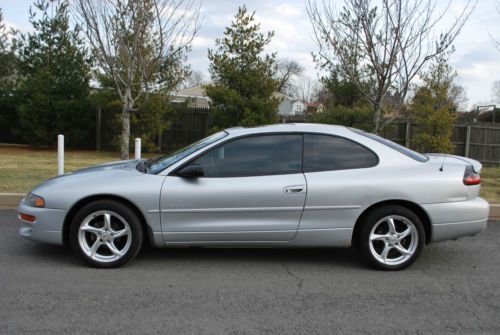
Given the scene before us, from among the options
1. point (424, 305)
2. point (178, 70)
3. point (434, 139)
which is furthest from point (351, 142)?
point (434, 139)

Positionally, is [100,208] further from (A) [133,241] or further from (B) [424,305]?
(B) [424,305]

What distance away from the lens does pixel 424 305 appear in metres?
3.94

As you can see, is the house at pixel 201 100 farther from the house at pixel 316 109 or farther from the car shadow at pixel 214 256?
the car shadow at pixel 214 256

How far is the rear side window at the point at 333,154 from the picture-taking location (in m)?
4.77

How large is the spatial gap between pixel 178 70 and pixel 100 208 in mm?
Answer: 11666

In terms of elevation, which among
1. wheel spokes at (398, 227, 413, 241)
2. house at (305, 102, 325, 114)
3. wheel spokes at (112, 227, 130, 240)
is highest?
house at (305, 102, 325, 114)

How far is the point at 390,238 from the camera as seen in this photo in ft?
15.5

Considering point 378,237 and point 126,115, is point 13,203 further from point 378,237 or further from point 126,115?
point 378,237

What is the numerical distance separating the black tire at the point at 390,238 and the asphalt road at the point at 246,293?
14cm

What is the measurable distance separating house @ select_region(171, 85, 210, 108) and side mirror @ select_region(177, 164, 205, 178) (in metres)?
12.1

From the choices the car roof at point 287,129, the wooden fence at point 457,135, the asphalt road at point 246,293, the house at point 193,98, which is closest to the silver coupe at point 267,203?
the car roof at point 287,129

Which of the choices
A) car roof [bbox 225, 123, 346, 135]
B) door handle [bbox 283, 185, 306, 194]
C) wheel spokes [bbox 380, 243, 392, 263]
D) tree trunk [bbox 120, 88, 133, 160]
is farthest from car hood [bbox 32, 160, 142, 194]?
tree trunk [bbox 120, 88, 133, 160]

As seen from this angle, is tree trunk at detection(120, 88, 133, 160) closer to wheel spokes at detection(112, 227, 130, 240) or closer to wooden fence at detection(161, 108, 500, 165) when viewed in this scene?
wheel spokes at detection(112, 227, 130, 240)

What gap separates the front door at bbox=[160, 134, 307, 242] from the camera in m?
4.58
